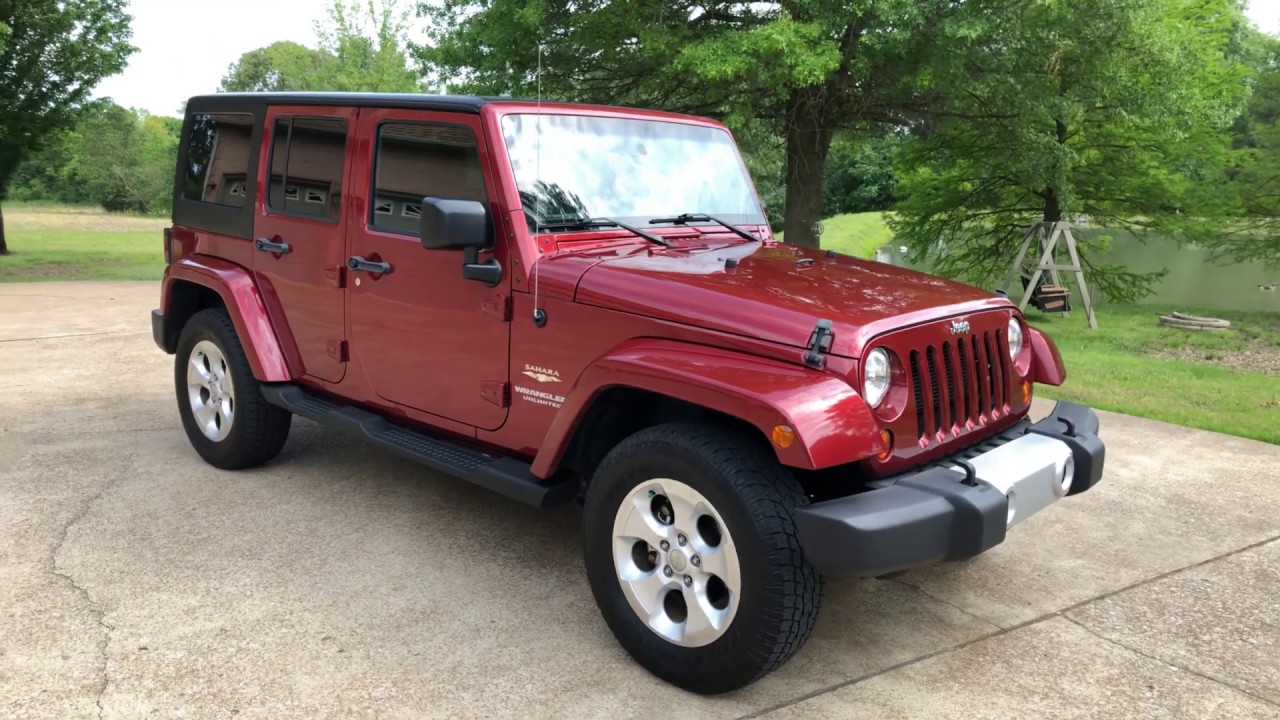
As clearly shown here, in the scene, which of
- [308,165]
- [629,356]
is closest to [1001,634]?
[629,356]

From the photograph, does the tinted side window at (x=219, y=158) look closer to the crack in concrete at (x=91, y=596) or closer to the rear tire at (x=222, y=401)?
the rear tire at (x=222, y=401)

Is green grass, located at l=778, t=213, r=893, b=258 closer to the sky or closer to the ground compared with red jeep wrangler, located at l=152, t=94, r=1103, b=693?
closer to the sky

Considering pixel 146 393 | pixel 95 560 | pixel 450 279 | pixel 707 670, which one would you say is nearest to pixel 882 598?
pixel 707 670

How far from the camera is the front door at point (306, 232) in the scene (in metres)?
4.45

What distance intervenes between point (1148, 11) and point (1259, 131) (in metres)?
6.02

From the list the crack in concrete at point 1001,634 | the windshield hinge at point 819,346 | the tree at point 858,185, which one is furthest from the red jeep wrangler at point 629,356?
the tree at point 858,185

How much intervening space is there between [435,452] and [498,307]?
2.33 ft

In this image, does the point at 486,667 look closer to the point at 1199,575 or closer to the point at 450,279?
the point at 450,279

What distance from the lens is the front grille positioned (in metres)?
3.16

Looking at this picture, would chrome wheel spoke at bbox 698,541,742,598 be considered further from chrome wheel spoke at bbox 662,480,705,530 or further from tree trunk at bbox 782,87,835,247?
tree trunk at bbox 782,87,835,247

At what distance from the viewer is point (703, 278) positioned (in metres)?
3.35

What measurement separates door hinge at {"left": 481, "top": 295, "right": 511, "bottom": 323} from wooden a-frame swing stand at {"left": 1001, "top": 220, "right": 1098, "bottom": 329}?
11643 mm

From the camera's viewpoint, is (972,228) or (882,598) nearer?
(882,598)

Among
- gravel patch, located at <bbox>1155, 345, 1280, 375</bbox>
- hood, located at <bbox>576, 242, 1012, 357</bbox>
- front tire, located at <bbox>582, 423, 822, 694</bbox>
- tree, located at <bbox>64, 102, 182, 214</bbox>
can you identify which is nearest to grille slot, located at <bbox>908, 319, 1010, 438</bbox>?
hood, located at <bbox>576, 242, 1012, 357</bbox>
